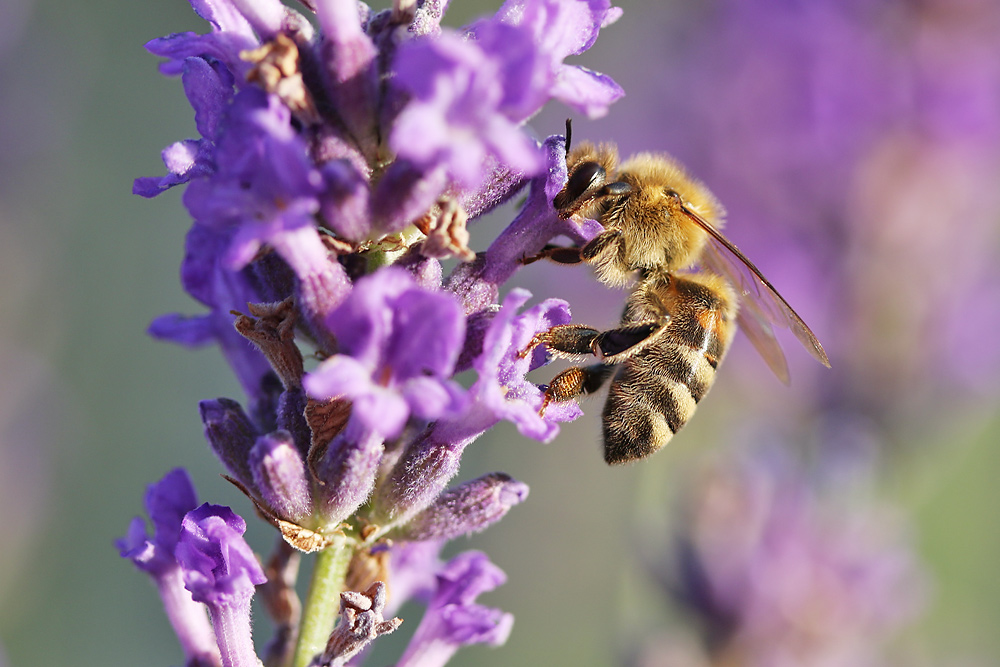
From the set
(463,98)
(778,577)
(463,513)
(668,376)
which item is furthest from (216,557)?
(778,577)

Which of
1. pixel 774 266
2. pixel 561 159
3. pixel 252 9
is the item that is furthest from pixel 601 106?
pixel 774 266

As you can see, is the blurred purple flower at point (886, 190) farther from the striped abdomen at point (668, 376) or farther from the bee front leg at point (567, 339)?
the bee front leg at point (567, 339)

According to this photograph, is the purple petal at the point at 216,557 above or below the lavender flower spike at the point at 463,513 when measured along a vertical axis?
above

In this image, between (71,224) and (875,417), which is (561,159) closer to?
(875,417)

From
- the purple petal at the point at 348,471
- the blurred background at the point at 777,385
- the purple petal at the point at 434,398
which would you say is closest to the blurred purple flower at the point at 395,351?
the purple petal at the point at 434,398

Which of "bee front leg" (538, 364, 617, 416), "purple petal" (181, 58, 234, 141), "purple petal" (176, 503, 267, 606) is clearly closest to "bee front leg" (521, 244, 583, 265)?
"bee front leg" (538, 364, 617, 416)

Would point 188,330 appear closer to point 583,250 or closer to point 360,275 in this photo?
point 360,275
